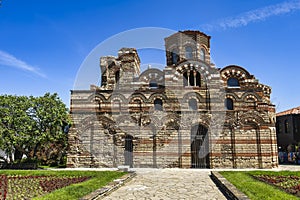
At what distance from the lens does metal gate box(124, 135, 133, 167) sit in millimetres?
18894

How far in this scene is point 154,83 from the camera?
22391 mm

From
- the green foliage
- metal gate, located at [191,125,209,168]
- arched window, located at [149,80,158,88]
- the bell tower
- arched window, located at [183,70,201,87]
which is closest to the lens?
the green foliage

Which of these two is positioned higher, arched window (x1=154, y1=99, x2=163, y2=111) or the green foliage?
arched window (x1=154, y1=99, x2=163, y2=111)

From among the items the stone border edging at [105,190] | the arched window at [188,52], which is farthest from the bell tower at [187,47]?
the stone border edging at [105,190]

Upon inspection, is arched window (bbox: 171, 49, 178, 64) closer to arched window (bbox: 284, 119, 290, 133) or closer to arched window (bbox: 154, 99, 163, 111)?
arched window (bbox: 154, 99, 163, 111)

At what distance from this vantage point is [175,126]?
62.0 ft

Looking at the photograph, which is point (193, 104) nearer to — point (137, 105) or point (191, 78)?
point (191, 78)

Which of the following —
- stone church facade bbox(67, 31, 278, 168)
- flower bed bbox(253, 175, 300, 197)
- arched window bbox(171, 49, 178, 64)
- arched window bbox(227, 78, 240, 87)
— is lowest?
flower bed bbox(253, 175, 300, 197)

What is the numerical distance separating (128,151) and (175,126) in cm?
396

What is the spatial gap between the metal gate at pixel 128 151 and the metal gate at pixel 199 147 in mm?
4495

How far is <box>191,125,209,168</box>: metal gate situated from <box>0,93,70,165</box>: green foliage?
30.5 feet

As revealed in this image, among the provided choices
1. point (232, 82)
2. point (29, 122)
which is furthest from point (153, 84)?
point (29, 122)

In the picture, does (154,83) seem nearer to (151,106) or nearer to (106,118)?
(151,106)

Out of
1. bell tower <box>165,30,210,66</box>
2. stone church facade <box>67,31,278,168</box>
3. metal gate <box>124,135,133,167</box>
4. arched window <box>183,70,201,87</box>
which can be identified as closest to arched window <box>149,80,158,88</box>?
stone church facade <box>67,31,278,168</box>
